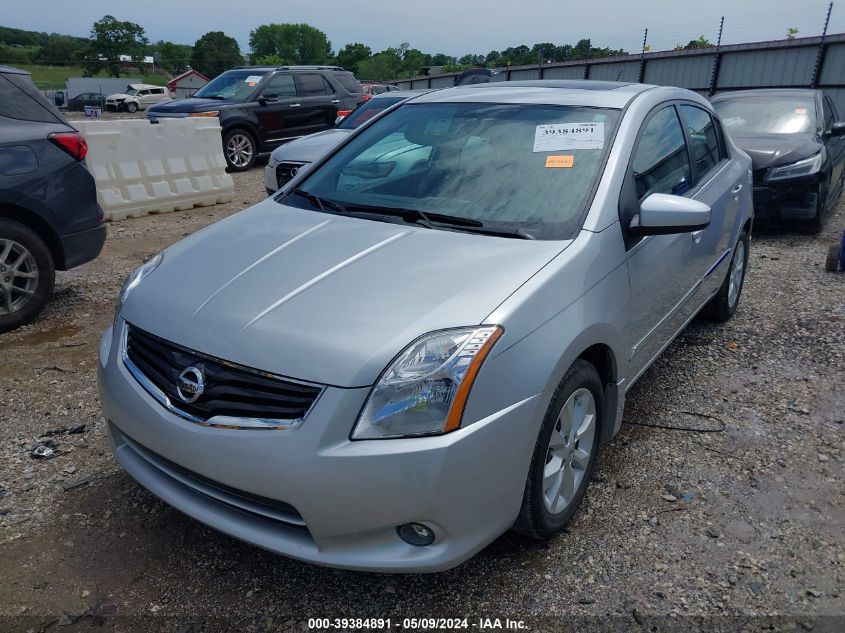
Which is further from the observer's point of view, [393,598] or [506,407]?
[393,598]

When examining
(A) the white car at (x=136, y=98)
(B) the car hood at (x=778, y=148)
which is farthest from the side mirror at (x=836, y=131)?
(A) the white car at (x=136, y=98)

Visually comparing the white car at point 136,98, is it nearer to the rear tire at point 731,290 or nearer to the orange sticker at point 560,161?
the rear tire at point 731,290

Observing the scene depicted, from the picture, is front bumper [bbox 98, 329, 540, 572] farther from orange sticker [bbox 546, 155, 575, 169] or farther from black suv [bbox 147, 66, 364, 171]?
black suv [bbox 147, 66, 364, 171]

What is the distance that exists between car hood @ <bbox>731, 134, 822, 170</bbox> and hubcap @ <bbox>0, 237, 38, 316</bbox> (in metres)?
6.61

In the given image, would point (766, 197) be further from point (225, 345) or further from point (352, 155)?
point (225, 345)

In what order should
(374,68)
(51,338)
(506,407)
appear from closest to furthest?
(506,407) → (51,338) → (374,68)

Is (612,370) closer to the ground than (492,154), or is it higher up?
closer to the ground

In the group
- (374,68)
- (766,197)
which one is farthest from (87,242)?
(374,68)

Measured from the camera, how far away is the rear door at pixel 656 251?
2852 mm

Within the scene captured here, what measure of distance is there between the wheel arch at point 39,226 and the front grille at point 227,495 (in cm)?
287

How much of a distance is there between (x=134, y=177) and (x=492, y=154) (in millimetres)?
6554

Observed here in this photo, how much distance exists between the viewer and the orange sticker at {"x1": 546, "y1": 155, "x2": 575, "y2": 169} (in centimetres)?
288

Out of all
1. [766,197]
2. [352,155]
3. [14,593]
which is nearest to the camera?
[14,593]

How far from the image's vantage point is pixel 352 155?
354 centimetres
